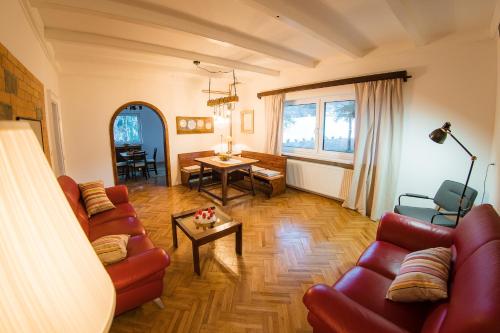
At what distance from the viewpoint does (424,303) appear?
1.43m

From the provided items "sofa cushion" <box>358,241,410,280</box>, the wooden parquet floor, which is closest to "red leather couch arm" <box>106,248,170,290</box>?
the wooden parquet floor

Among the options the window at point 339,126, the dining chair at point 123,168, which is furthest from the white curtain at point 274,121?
the dining chair at point 123,168

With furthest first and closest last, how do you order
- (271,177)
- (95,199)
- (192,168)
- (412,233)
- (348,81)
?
(192,168) < (271,177) < (348,81) < (95,199) < (412,233)

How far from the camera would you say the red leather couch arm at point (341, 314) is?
3.75ft

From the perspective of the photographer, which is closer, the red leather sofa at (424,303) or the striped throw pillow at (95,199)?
the red leather sofa at (424,303)

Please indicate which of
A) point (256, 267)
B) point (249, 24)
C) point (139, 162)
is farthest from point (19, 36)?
point (139, 162)

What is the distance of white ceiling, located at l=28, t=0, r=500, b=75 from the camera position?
221 cm

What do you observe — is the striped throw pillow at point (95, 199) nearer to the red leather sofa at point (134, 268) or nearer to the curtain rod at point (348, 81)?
the red leather sofa at point (134, 268)

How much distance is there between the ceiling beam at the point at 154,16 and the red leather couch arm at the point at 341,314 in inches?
108

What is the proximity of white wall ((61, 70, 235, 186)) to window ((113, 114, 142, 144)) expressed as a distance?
3.62m

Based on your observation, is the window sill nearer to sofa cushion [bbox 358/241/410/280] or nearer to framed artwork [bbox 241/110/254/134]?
framed artwork [bbox 241/110/254/134]

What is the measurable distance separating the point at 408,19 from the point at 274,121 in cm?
308

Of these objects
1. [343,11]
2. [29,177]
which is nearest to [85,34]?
[343,11]

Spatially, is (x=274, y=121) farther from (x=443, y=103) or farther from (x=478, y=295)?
(x=478, y=295)
